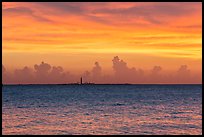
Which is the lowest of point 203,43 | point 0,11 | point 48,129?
point 48,129

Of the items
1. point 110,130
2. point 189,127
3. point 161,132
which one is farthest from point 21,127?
point 189,127

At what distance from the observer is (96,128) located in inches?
904

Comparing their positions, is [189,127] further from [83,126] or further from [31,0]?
[31,0]

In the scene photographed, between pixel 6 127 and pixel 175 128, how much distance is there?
1018cm

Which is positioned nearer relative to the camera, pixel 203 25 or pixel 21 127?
pixel 203 25

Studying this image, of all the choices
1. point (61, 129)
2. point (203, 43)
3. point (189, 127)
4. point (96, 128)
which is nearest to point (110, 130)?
point (96, 128)

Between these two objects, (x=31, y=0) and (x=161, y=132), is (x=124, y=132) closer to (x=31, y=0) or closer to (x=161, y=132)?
(x=161, y=132)

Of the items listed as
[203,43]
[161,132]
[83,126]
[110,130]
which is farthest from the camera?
[83,126]

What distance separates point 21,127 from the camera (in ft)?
73.8

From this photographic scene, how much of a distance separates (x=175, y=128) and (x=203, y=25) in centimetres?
1874

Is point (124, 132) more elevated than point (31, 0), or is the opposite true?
point (31, 0)

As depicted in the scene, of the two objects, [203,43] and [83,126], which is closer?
[203,43]

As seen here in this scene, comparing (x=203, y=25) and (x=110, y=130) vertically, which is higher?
(x=203, y=25)

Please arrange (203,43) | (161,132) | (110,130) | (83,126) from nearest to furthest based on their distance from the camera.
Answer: (203,43)
(161,132)
(110,130)
(83,126)
